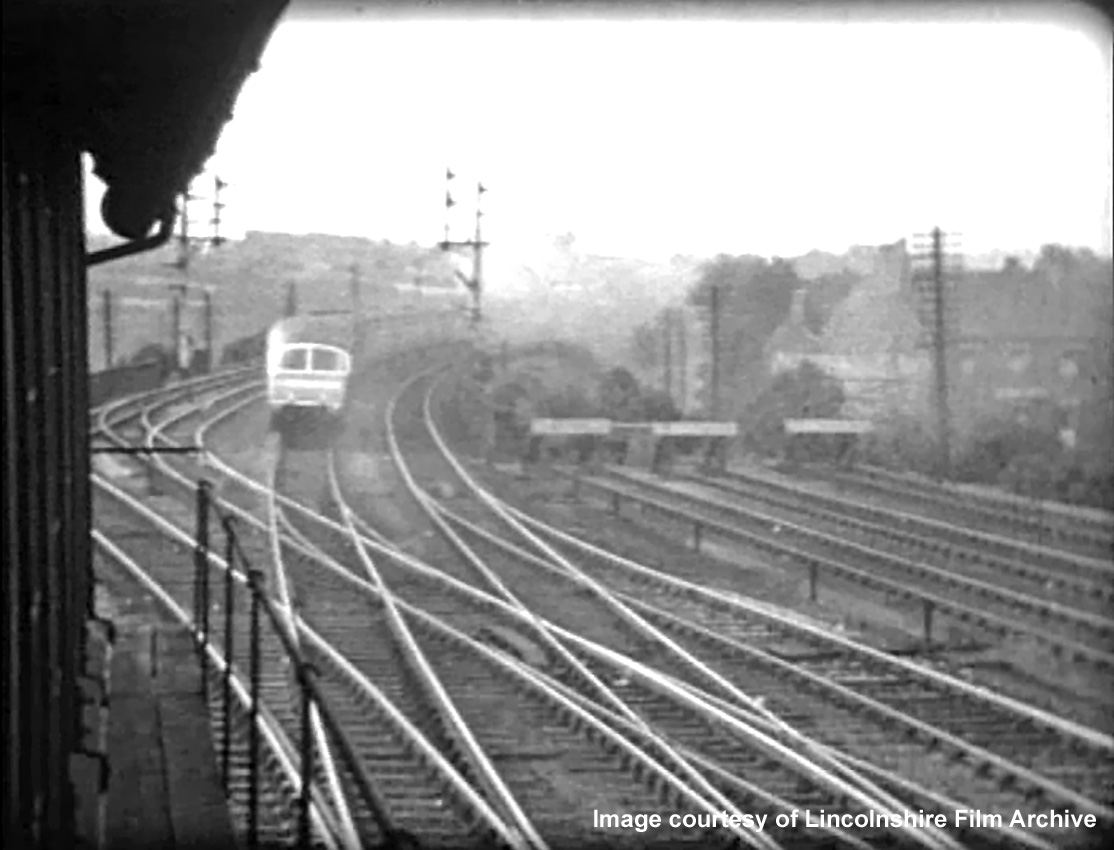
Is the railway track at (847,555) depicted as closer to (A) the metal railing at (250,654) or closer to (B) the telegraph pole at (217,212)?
(A) the metal railing at (250,654)

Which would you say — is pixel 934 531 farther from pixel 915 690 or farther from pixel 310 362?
pixel 310 362

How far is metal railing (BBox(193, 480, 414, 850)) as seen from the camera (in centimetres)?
304

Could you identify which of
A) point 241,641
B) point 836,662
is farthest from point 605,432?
point 241,641

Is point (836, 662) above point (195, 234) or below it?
below

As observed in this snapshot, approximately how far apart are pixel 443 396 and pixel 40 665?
186 cm

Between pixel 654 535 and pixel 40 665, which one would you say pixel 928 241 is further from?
pixel 40 665

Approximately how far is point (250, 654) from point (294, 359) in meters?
0.99

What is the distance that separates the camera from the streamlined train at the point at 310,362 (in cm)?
435

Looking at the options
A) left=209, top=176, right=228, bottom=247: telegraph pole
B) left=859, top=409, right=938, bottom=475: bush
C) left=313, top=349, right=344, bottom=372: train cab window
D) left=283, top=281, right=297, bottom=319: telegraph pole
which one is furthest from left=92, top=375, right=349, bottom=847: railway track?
left=859, top=409, right=938, bottom=475: bush

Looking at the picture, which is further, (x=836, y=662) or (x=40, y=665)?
(x=836, y=662)

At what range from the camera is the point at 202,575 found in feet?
16.6

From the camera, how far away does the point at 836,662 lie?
4504 millimetres

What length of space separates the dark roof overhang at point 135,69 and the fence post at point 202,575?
1.11 metres

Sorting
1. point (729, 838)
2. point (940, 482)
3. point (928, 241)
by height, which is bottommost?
point (729, 838)
